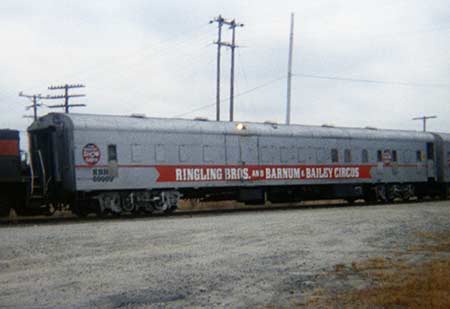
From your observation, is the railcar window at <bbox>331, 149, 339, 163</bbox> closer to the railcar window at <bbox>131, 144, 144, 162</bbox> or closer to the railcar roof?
the railcar roof

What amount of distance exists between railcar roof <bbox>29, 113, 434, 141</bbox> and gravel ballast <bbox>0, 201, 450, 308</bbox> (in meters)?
5.55

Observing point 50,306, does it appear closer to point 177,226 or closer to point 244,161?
point 177,226

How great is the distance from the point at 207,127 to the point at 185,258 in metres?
14.1

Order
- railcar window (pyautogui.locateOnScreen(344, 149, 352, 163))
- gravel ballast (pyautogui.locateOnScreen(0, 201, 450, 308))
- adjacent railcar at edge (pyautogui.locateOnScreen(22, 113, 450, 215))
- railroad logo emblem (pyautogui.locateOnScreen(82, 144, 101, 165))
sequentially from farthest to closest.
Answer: railcar window (pyautogui.locateOnScreen(344, 149, 352, 163)), adjacent railcar at edge (pyautogui.locateOnScreen(22, 113, 450, 215)), railroad logo emblem (pyautogui.locateOnScreen(82, 144, 101, 165)), gravel ballast (pyautogui.locateOnScreen(0, 201, 450, 308))

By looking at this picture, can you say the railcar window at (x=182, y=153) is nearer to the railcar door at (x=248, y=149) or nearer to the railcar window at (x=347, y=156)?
the railcar door at (x=248, y=149)

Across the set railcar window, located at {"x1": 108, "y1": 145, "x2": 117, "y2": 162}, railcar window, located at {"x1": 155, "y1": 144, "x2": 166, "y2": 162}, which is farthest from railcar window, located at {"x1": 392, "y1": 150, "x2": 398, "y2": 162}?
railcar window, located at {"x1": 108, "y1": 145, "x2": 117, "y2": 162}

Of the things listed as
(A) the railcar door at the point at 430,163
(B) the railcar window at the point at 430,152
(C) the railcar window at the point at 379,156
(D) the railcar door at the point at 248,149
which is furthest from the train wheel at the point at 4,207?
(B) the railcar window at the point at 430,152

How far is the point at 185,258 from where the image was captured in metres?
10.4

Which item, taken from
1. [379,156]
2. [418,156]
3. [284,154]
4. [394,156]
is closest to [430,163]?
[418,156]

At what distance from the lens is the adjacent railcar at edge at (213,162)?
20812 mm

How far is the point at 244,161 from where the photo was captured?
24.9 metres

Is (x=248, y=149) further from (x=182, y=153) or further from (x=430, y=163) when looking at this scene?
(x=430, y=163)

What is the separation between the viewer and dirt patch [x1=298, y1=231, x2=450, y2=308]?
6.69 metres

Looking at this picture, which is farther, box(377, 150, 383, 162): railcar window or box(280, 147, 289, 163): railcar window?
box(377, 150, 383, 162): railcar window
